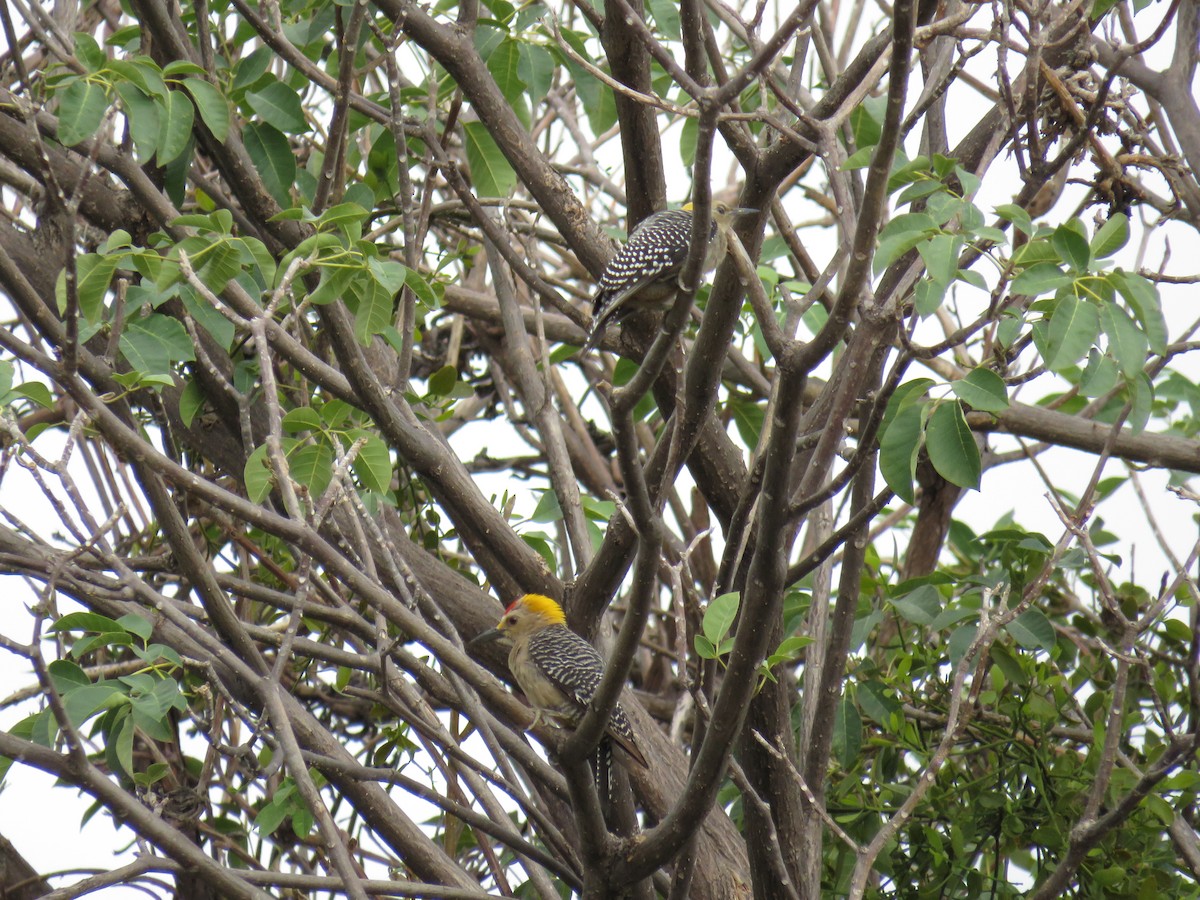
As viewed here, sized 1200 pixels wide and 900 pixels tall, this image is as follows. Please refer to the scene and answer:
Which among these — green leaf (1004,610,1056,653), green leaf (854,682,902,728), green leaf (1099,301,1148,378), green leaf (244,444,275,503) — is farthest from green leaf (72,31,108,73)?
green leaf (1004,610,1056,653)

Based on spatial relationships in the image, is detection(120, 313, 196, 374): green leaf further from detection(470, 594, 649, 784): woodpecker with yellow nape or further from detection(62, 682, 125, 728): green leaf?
detection(470, 594, 649, 784): woodpecker with yellow nape

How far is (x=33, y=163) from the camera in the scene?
12.3 feet

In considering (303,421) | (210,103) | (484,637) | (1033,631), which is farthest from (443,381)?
(1033,631)

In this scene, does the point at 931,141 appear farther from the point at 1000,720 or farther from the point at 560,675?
the point at 560,675

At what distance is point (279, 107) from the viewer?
3.86m

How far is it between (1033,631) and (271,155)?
2.81 meters

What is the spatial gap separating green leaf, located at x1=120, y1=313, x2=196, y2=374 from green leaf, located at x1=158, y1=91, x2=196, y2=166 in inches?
17.7

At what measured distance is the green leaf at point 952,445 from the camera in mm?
2656

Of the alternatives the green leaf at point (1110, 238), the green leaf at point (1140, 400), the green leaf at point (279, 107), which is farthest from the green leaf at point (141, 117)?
the green leaf at point (1140, 400)

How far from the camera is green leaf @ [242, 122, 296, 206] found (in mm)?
3965

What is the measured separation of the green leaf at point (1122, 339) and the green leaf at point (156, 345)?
216 cm

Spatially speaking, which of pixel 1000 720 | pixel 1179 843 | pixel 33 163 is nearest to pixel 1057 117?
pixel 1000 720

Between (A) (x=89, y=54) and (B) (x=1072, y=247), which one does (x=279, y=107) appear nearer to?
(A) (x=89, y=54)

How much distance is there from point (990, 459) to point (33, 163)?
12.9 feet
